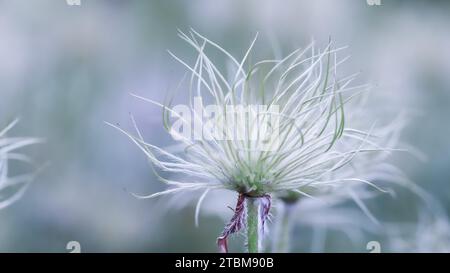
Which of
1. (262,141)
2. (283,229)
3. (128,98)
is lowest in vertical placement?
(283,229)

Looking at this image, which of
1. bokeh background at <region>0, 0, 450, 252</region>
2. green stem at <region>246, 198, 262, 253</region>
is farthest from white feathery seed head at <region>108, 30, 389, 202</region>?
bokeh background at <region>0, 0, 450, 252</region>

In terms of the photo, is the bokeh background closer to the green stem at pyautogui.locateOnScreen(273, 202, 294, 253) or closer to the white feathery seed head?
the green stem at pyautogui.locateOnScreen(273, 202, 294, 253)

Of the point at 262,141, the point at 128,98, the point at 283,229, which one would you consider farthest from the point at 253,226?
the point at 128,98

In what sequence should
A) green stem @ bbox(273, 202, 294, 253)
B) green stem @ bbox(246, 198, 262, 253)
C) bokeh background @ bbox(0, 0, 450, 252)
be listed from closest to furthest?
green stem @ bbox(246, 198, 262, 253) → green stem @ bbox(273, 202, 294, 253) → bokeh background @ bbox(0, 0, 450, 252)

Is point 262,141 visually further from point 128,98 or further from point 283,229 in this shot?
point 128,98

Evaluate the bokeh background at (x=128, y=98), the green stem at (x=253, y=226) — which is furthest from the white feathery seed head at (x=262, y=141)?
the bokeh background at (x=128, y=98)

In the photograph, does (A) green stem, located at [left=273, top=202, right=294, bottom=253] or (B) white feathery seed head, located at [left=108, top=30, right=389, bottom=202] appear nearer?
(B) white feathery seed head, located at [left=108, top=30, right=389, bottom=202]

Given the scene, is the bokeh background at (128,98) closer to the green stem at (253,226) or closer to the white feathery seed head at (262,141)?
the white feathery seed head at (262,141)
